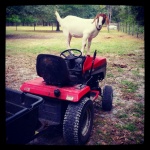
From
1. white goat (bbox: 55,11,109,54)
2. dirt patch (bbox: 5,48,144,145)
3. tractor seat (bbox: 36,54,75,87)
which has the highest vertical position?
white goat (bbox: 55,11,109,54)

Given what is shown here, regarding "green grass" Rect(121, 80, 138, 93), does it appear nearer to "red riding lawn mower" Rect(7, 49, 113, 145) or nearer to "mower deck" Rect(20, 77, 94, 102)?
"red riding lawn mower" Rect(7, 49, 113, 145)

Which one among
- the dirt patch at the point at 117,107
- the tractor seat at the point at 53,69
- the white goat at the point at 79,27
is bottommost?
the dirt patch at the point at 117,107

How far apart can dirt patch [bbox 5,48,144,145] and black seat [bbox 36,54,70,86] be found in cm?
94

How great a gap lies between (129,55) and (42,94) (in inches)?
269

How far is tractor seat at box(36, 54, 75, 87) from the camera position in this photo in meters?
2.91

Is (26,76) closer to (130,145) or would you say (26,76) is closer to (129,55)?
(130,145)

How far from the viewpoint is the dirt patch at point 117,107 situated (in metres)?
3.34

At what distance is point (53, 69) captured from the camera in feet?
9.82

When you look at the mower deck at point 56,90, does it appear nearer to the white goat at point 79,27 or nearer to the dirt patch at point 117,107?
the dirt patch at point 117,107

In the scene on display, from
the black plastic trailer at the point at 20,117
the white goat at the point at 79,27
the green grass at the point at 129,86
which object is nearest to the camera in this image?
the black plastic trailer at the point at 20,117

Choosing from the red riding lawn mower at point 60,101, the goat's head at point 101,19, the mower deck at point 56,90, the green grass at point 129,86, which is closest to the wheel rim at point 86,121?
the red riding lawn mower at point 60,101

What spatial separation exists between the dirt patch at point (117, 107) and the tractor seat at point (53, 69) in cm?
94

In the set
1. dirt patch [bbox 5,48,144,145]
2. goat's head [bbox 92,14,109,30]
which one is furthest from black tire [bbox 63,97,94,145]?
goat's head [bbox 92,14,109,30]

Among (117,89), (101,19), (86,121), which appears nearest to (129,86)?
(117,89)
